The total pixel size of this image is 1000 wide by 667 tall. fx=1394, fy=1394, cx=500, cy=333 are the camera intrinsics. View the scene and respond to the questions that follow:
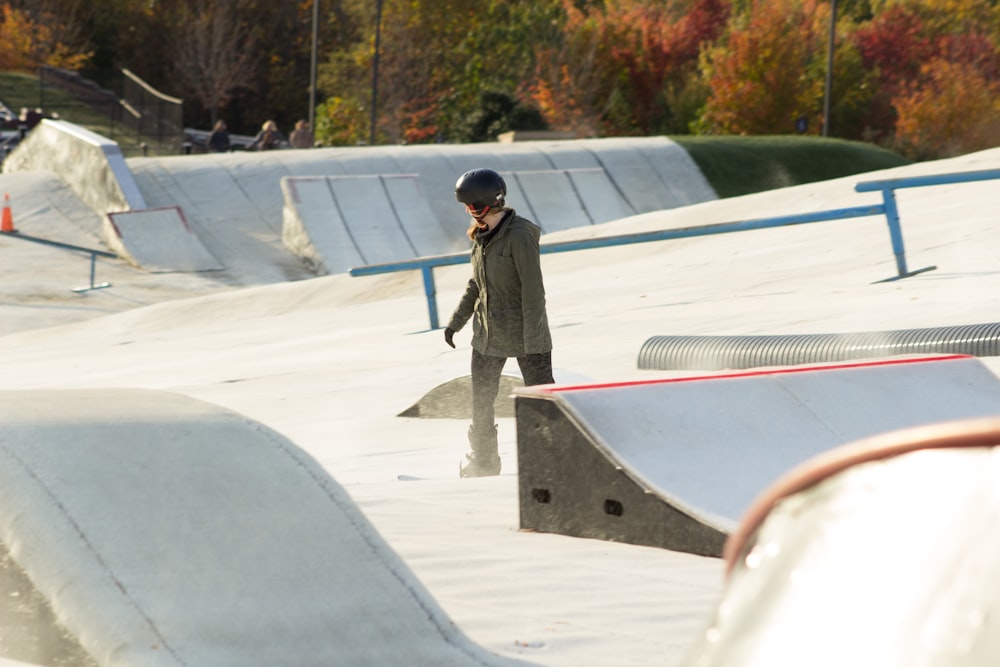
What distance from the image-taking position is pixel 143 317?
63.6ft

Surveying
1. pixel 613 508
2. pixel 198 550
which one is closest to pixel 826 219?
pixel 613 508

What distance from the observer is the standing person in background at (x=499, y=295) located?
735 cm

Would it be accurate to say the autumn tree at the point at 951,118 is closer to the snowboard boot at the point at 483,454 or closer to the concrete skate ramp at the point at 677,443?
the snowboard boot at the point at 483,454

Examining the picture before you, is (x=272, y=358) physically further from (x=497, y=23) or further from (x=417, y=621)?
(x=497, y=23)

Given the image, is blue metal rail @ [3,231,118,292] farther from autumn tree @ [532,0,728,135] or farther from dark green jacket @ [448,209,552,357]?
autumn tree @ [532,0,728,135]

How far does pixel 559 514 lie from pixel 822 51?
4345 centimetres

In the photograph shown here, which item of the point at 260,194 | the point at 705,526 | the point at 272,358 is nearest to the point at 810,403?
the point at 705,526

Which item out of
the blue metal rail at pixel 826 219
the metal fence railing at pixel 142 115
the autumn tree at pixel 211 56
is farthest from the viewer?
the autumn tree at pixel 211 56

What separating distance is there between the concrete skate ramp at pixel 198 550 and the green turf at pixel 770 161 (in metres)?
27.7

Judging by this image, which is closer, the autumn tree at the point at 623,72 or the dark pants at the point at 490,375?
the dark pants at the point at 490,375

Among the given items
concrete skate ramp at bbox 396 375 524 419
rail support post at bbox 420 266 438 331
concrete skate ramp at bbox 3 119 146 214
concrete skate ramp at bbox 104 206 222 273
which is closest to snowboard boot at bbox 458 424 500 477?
concrete skate ramp at bbox 396 375 524 419

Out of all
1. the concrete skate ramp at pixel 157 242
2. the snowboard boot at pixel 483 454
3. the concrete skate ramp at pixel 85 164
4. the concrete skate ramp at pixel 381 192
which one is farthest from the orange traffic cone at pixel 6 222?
the snowboard boot at pixel 483 454

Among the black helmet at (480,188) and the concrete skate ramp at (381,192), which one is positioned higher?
the black helmet at (480,188)

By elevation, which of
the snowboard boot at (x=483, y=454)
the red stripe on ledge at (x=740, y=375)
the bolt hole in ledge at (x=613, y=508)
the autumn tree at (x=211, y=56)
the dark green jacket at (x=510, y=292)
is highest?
the autumn tree at (x=211, y=56)
